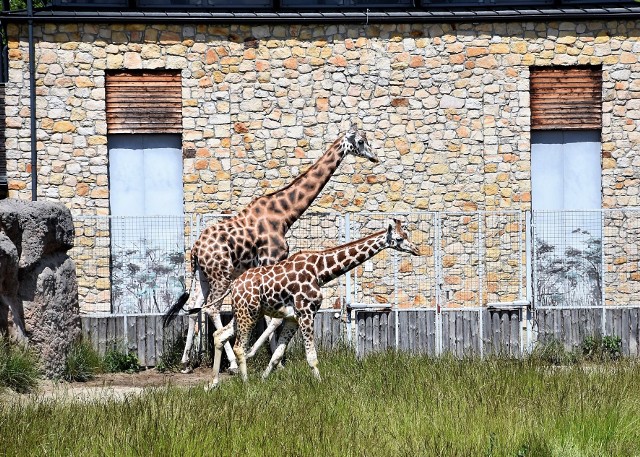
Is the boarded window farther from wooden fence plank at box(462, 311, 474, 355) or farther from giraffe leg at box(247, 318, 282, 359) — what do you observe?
wooden fence plank at box(462, 311, 474, 355)

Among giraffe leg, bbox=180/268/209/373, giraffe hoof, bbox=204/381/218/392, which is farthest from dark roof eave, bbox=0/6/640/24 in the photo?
giraffe hoof, bbox=204/381/218/392

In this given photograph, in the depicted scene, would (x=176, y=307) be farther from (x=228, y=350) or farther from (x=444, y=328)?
(x=444, y=328)

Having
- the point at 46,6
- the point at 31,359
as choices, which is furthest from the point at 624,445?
the point at 46,6

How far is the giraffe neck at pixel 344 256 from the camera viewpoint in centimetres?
1320

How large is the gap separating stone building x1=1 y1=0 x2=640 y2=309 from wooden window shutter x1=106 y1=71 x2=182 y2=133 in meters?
0.03

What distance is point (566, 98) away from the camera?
20109 millimetres

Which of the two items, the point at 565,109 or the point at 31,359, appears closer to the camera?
the point at 31,359

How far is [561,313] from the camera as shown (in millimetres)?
16203

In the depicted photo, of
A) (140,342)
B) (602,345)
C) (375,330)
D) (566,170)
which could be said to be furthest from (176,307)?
(566,170)

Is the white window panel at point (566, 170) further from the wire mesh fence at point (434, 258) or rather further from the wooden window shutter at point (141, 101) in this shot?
the wooden window shutter at point (141, 101)

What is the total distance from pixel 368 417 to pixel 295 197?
17.7 ft

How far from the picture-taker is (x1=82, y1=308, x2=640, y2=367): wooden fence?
15.9 metres

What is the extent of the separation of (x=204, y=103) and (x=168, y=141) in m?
0.91

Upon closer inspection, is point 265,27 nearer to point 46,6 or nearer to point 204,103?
point 204,103
